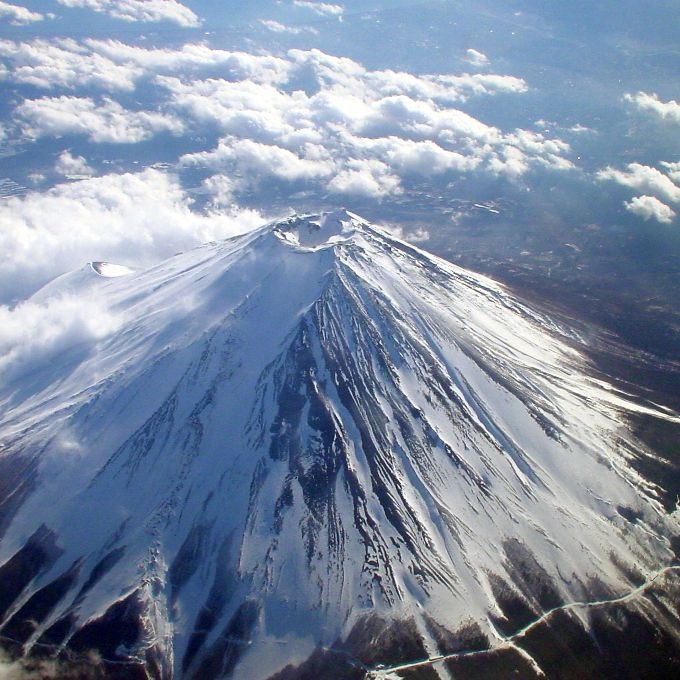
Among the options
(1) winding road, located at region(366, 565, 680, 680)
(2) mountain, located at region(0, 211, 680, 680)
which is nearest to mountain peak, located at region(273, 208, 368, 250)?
(2) mountain, located at region(0, 211, 680, 680)

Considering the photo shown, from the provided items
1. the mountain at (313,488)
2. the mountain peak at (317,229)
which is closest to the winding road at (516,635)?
the mountain at (313,488)

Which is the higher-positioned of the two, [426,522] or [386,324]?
[386,324]

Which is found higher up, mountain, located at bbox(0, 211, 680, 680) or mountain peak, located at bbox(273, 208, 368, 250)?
mountain peak, located at bbox(273, 208, 368, 250)

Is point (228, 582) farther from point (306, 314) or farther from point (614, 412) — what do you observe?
point (614, 412)

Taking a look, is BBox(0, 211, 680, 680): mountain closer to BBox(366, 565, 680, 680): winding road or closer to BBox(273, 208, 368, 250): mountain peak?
BBox(366, 565, 680, 680): winding road

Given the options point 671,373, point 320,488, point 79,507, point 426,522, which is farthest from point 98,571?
point 671,373

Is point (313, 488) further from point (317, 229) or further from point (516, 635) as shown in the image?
point (317, 229)
